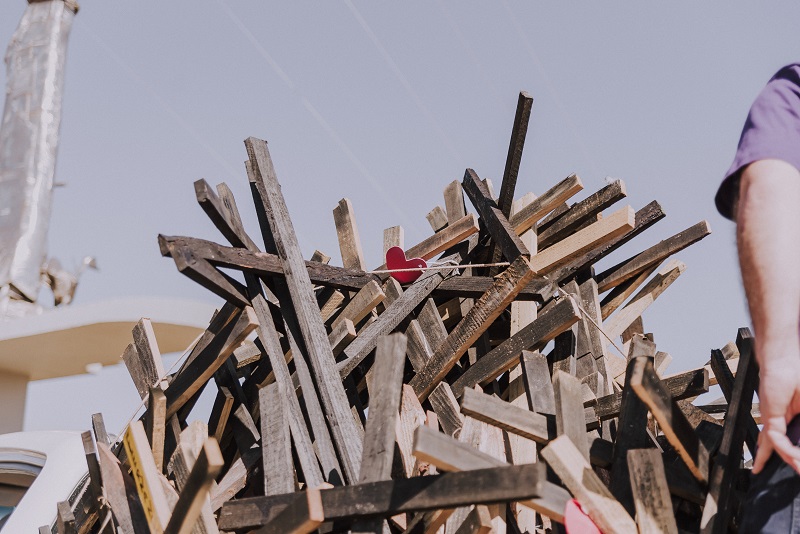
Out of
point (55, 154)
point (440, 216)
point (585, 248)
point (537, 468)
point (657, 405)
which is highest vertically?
point (55, 154)

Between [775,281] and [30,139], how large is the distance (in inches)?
335

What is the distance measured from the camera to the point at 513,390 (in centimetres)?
328

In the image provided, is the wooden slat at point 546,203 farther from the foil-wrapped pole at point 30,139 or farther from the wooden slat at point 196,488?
the foil-wrapped pole at point 30,139

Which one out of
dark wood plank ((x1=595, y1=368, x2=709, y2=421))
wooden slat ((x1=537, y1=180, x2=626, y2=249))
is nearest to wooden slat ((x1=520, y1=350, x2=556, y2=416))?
dark wood plank ((x1=595, y1=368, x2=709, y2=421))

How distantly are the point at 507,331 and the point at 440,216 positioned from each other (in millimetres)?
755

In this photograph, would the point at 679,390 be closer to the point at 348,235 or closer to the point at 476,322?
the point at 476,322

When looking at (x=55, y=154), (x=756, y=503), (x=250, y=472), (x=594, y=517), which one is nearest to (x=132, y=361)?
(x=250, y=472)

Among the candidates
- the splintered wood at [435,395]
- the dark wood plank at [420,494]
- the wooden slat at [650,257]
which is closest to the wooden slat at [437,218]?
the splintered wood at [435,395]

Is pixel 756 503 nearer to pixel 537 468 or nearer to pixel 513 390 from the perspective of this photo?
A: pixel 537 468

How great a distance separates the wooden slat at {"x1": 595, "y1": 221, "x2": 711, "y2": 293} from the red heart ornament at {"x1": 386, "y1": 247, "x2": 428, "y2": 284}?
0.89 metres

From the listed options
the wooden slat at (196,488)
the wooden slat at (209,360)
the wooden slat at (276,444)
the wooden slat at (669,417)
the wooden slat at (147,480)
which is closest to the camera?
the wooden slat at (196,488)

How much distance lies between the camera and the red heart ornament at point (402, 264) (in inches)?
139

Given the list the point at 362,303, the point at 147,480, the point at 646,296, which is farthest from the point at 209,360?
the point at 646,296

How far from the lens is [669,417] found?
2031 millimetres
